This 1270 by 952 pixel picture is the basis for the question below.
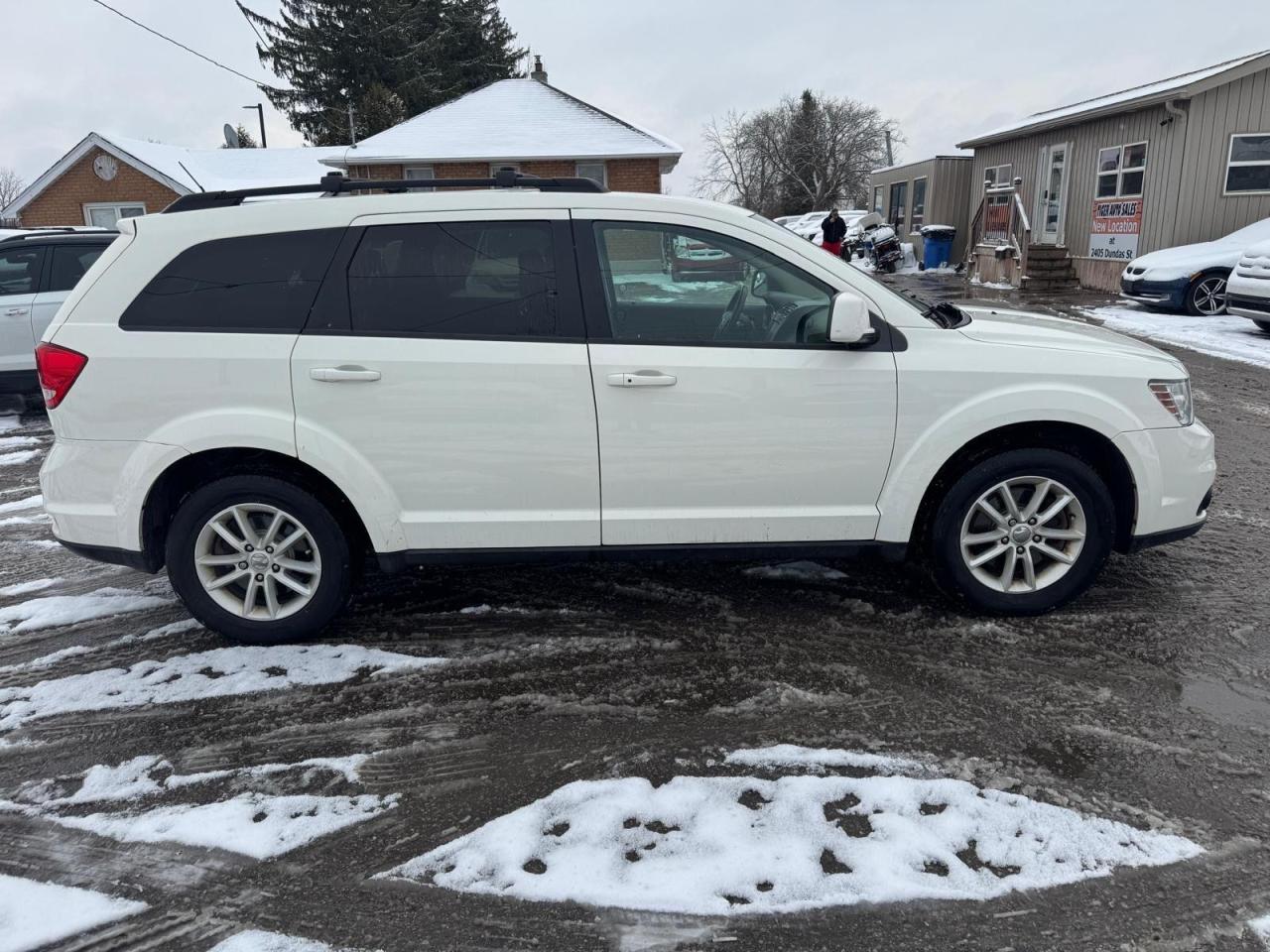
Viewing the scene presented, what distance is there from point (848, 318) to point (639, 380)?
2.87ft

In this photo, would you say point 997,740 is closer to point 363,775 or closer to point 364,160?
point 363,775

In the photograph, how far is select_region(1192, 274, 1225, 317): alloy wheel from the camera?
14.3 metres

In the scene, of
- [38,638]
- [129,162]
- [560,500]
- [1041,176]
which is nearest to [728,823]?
[560,500]

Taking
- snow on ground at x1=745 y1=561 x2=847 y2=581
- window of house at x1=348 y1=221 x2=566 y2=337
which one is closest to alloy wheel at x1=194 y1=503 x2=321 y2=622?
window of house at x1=348 y1=221 x2=566 y2=337

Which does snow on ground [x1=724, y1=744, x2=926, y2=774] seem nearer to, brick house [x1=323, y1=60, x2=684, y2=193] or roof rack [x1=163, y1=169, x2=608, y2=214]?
roof rack [x1=163, y1=169, x2=608, y2=214]

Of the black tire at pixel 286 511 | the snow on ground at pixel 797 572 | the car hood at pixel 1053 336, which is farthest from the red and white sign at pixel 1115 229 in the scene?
the black tire at pixel 286 511

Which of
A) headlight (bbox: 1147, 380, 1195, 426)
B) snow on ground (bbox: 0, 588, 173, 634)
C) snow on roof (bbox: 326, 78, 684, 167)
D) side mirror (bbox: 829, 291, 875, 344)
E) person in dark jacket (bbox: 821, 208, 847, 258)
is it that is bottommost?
snow on ground (bbox: 0, 588, 173, 634)

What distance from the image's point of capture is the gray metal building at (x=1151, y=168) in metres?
16.2

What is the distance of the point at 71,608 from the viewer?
449cm

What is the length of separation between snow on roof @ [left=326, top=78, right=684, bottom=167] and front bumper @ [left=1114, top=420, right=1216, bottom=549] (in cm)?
2238

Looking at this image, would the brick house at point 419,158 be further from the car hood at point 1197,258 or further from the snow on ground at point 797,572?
the snow on ground at point 797,572

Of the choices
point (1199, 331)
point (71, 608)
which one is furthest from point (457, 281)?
point (1199, 331)

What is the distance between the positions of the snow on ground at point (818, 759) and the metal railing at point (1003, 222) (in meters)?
18.8

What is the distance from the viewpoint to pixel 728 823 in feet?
9.02
